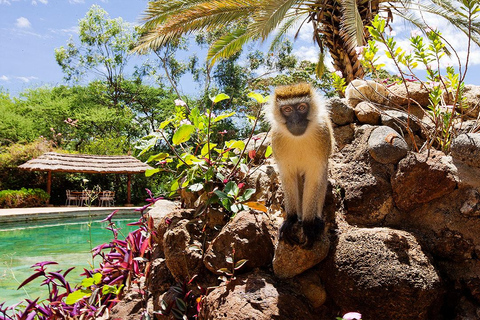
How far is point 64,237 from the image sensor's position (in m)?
11.5

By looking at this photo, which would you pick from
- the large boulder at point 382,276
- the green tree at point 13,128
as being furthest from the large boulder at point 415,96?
the green tree at point 13,128

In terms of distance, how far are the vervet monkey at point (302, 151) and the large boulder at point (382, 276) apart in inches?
11.7

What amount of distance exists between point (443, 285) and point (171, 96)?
28.0 meters

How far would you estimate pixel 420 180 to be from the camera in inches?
119

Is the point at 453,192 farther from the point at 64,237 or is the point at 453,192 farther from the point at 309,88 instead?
the point at 64,237

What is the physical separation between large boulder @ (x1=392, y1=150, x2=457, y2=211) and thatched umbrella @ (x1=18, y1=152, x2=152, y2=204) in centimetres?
1924

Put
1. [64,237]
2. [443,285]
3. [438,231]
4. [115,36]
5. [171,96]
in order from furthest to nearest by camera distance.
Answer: [115,36], [171,96], [64,237], [438,231], [443,285]

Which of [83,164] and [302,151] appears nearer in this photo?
[302,151]

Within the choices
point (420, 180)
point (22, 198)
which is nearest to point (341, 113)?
point (420, 180)

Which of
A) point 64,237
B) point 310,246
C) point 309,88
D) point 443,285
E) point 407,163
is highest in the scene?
point 309,88

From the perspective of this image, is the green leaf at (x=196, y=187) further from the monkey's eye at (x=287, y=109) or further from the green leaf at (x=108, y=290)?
the green leaf at (x=108, y=290)

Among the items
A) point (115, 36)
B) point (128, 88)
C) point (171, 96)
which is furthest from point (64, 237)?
point (115, 36)

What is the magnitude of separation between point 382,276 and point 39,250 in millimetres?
9406

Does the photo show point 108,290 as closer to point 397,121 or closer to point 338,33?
point 397,121
